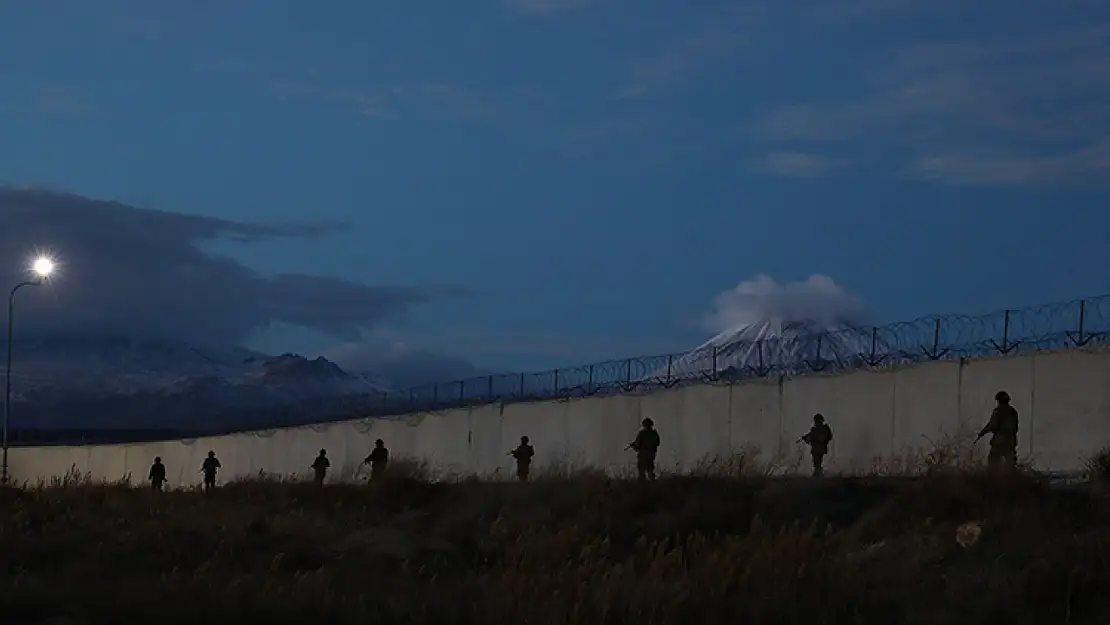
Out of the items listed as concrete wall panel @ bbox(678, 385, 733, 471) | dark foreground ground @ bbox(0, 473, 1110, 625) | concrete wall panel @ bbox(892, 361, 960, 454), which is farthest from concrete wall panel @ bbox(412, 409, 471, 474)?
dark foreground ground @ bbox(0, 473, 1110, 625)

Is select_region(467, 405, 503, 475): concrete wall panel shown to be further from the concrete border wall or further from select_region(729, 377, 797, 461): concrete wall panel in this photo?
select_region(729, 377, 797, 461): concrete wall panel

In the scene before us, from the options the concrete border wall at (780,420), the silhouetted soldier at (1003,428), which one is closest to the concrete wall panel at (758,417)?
the concrete border wall at (780,420)

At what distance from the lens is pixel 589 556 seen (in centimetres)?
1617

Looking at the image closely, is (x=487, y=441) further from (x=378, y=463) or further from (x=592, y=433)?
(x=378, y=463)

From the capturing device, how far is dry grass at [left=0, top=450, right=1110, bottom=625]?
13273mm

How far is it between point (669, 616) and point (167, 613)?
13.5 feet

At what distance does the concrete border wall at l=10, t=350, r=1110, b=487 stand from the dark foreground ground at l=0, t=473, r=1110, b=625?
555cm

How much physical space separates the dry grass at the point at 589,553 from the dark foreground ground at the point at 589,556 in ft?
0.11

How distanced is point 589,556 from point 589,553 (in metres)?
0.03

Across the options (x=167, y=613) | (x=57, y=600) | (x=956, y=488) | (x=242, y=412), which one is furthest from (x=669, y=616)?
(x=242, y=412)

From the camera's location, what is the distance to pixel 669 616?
1234 centimetres

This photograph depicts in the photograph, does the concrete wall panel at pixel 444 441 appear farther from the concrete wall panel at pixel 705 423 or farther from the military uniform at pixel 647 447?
the military uniform at pixel 647 447

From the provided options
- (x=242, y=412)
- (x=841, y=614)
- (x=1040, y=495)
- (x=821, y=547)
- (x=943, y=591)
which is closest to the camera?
(x=841, y=614)

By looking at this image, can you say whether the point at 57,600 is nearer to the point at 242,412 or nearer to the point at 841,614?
the point at 841,614
